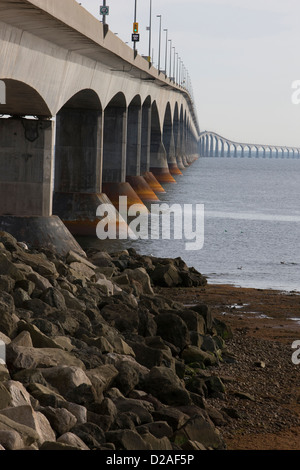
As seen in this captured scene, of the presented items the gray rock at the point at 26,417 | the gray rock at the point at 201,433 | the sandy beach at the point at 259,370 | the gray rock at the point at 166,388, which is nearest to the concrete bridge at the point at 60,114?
the sandy beach at the point at 259,370

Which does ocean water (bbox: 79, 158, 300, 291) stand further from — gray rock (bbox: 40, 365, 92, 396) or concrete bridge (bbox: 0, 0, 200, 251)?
gray rock (bbox: 40, 365, 92, 396)

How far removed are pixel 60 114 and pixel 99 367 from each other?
24.9m

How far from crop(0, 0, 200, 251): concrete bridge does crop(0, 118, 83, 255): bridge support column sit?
28 mm

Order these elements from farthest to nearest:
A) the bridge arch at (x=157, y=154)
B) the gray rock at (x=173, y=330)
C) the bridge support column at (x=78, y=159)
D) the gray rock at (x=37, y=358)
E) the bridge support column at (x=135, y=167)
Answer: the bridge arch at (x=157, y=154), the bridge support column at (x=135, y=167), the bridge support column at (x=78, y=159), the gray rock at (x=173, y=330), the gray rock at (x=37, y=358)

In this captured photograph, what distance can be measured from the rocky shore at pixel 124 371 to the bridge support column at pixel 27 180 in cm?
662

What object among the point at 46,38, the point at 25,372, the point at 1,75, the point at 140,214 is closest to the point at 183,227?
the point at 140,214

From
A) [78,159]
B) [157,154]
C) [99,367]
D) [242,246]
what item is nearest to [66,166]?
[78,159]

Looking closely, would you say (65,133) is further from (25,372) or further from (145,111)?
(145,111)

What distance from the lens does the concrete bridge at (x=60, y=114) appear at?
71.7 feet

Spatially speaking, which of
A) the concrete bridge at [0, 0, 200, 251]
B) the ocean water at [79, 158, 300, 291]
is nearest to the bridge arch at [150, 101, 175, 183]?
the ocean water at [79, 158, 300, 291]

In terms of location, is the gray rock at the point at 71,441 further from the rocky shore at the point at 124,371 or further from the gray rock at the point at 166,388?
the gray rock at the point at 166,388

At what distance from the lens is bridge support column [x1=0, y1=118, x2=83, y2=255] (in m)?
25.9

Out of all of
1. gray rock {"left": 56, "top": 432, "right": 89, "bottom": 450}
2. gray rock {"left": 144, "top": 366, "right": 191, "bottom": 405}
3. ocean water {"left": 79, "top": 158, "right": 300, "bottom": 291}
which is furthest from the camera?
ocean water {"left": 79, "top": 158, "right": 300, "bottom": 291}
